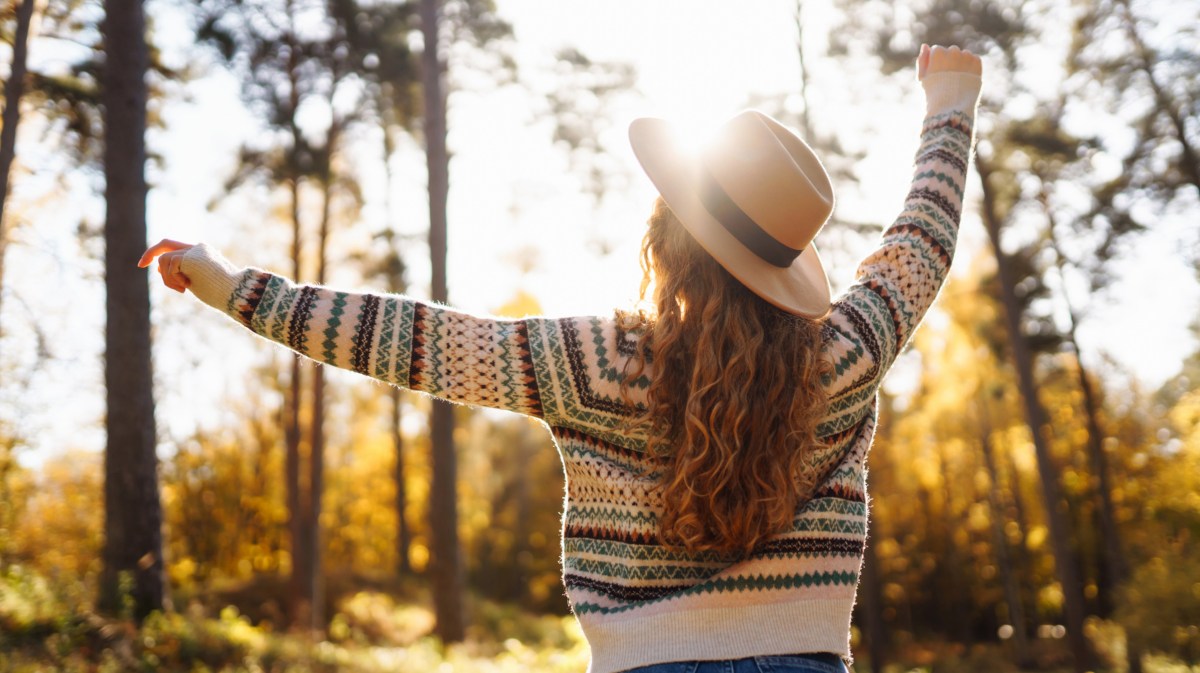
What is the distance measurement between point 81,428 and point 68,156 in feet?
21.7

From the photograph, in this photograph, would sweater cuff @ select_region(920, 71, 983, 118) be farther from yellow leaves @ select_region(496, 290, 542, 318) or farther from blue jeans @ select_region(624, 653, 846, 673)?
yellow leaves @ select_region(496, 290, 542, 318)

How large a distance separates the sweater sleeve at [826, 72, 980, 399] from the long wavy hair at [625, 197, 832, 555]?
0.36 feet

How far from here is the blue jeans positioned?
1.42 m

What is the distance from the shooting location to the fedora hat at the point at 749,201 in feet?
5.17

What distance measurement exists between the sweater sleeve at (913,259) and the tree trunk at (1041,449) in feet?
46.9

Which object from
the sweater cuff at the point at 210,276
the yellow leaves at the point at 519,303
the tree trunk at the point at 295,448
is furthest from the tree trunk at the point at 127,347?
the yellow leaves at the point at 519,303

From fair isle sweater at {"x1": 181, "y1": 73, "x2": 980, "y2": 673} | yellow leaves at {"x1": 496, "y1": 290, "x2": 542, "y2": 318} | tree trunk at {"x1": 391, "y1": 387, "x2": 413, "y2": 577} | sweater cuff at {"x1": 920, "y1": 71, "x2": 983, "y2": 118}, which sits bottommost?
tree trunk at {"x1": 391, "y1": 387, "x2": 413, "y2": 577}

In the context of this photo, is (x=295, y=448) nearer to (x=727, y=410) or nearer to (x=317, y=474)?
(x=317, y=474)

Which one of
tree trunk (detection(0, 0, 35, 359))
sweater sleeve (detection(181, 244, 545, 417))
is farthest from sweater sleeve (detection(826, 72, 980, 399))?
tree trunk (detection(0, 0, 35, 359))

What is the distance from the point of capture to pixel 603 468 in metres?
1.53

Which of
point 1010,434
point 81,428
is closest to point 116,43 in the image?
point 81,428

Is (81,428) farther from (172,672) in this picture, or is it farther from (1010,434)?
(1010,434)

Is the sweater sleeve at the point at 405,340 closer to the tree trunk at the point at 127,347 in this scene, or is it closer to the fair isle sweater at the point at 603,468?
the fair isle sweater at the point at 603,468

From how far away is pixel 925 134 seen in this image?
2.02 metres
